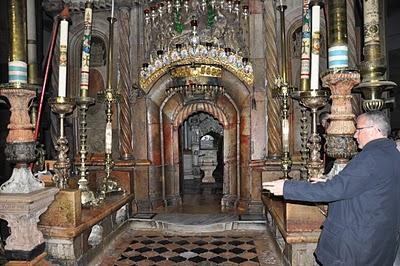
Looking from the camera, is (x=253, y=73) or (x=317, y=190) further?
(x=253, y=73)

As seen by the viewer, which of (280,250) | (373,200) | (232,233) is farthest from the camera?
(232,233)

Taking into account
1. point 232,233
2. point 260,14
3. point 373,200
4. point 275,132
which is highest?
point 260,14

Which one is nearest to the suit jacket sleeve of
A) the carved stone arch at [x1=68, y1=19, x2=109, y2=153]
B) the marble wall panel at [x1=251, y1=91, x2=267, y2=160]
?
the marble wall panel at [x1=251, y1=91, x2=267, y2=160]

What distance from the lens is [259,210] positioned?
23.0ft

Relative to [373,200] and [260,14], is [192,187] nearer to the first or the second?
[260,14]

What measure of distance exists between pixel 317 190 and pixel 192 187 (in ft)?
28.9

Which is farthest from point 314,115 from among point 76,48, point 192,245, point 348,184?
point 76,48

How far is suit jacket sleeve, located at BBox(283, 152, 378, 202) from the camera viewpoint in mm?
2242

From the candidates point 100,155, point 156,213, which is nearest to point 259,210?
point 156,213

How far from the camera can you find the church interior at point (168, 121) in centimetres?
360

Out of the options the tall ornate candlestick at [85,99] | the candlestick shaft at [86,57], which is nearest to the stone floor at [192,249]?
the tall ornate candlestick at [85,99]

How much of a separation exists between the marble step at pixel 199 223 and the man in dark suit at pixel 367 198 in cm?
367

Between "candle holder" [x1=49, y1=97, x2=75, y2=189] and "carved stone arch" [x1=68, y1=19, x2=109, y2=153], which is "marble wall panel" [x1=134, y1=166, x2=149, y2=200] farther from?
"candle holder" [x1=49, y1=97, x2=75, y2=189]

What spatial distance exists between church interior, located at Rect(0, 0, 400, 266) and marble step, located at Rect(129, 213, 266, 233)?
0.02m
